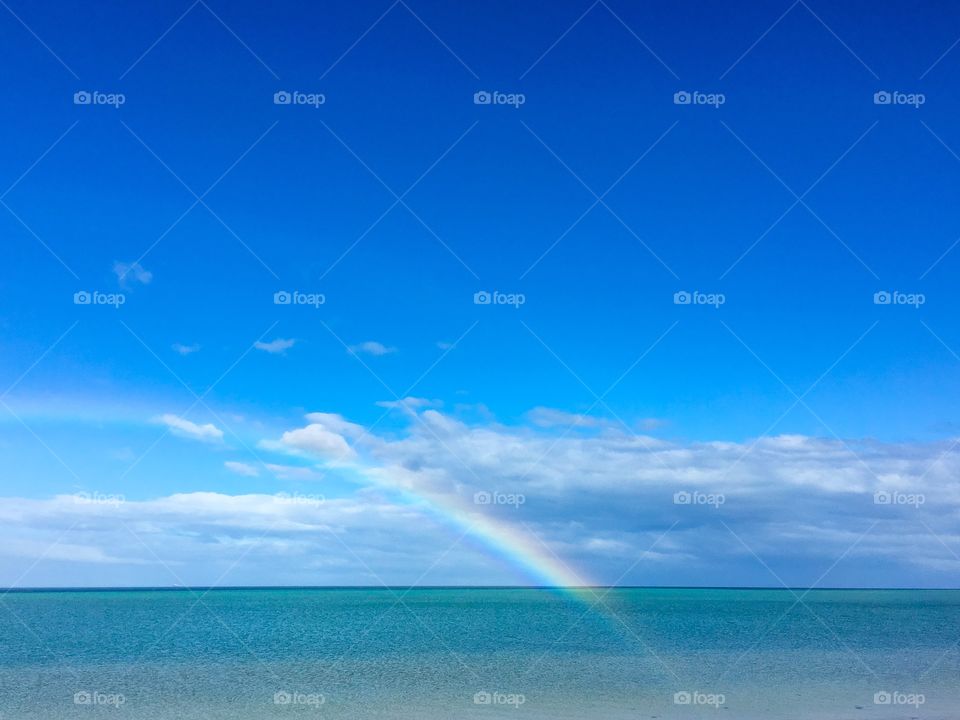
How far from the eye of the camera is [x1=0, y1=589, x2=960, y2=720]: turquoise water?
88.6 feet

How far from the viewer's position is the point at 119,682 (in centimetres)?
3384

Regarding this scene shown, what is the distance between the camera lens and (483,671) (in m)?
36.8
